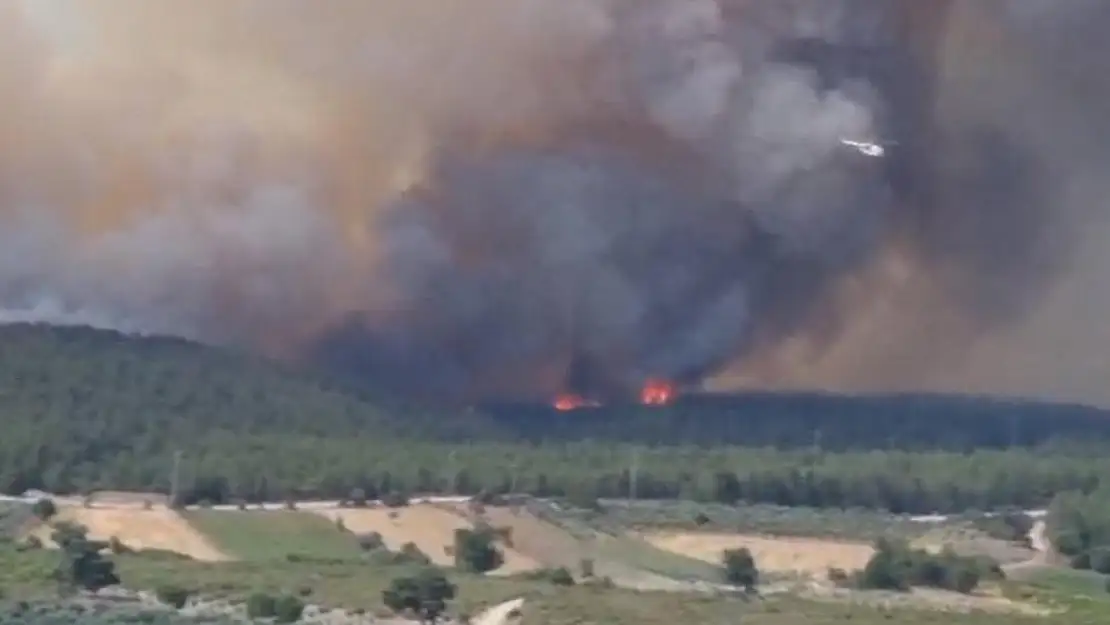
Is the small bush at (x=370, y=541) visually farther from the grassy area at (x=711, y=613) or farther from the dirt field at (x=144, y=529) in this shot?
the grassy area at (x=711, y=613)

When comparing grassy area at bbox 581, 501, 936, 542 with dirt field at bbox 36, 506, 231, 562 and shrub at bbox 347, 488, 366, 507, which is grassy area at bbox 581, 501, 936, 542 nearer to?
shrub at bbox 347, 488, 366, 507

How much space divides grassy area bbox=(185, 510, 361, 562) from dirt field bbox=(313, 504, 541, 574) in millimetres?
934

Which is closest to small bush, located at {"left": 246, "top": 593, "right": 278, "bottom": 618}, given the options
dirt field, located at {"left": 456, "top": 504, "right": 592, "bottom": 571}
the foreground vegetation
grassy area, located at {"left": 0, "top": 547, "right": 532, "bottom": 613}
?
the foreground vegetation

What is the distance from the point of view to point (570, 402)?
85.8m

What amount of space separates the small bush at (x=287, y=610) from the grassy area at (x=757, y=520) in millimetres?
15121

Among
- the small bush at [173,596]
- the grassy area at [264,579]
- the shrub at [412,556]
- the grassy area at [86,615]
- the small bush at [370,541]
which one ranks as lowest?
the grassy area at [86,615]

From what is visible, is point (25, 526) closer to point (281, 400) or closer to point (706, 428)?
point (281, 400)

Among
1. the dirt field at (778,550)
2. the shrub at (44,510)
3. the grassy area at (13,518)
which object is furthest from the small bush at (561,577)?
the shrub at (44,510)

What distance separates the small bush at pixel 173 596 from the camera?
5038 centimetres

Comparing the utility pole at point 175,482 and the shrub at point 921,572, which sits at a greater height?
the utility pole at point 175,482

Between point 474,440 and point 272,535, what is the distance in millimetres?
19458

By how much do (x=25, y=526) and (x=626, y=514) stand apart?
56.0ft

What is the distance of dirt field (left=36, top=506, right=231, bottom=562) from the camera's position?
59781mm

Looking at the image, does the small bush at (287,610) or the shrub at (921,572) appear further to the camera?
the shrub at (921,572)
